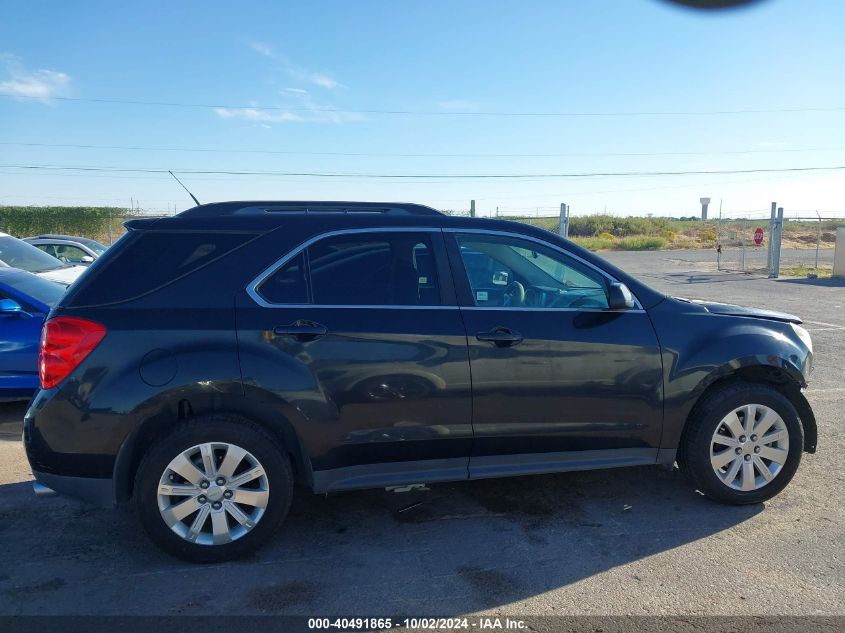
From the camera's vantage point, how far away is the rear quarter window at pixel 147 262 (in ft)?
12.0

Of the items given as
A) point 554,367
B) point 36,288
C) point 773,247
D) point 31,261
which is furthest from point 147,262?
point 773,247

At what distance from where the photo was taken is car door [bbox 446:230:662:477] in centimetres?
394

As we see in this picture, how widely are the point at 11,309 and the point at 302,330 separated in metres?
4.18

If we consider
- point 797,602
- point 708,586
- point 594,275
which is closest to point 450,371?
point 594,275

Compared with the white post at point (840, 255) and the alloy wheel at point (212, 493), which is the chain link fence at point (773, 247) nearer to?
the white post at point (840, 255)

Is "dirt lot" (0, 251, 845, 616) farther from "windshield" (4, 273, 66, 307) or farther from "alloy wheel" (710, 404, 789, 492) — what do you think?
"windshield" (4, 273, 66, 307)

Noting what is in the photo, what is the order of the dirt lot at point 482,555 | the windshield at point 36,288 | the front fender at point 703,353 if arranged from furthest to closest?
the windshield at point 36,288, the front fender at point 703,353, the dirt lot at point 482,555

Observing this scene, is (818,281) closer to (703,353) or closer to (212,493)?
(703,353)

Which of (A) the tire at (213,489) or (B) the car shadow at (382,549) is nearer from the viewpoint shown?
(B) the car shadow at (382,549)

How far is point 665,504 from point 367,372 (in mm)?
2146

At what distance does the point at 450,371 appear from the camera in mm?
3850

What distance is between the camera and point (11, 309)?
253 inches

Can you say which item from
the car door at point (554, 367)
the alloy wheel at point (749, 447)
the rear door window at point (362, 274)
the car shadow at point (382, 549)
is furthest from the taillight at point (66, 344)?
the alloy wheel at point (749, 447)

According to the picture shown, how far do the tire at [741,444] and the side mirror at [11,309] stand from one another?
19.2 feet
